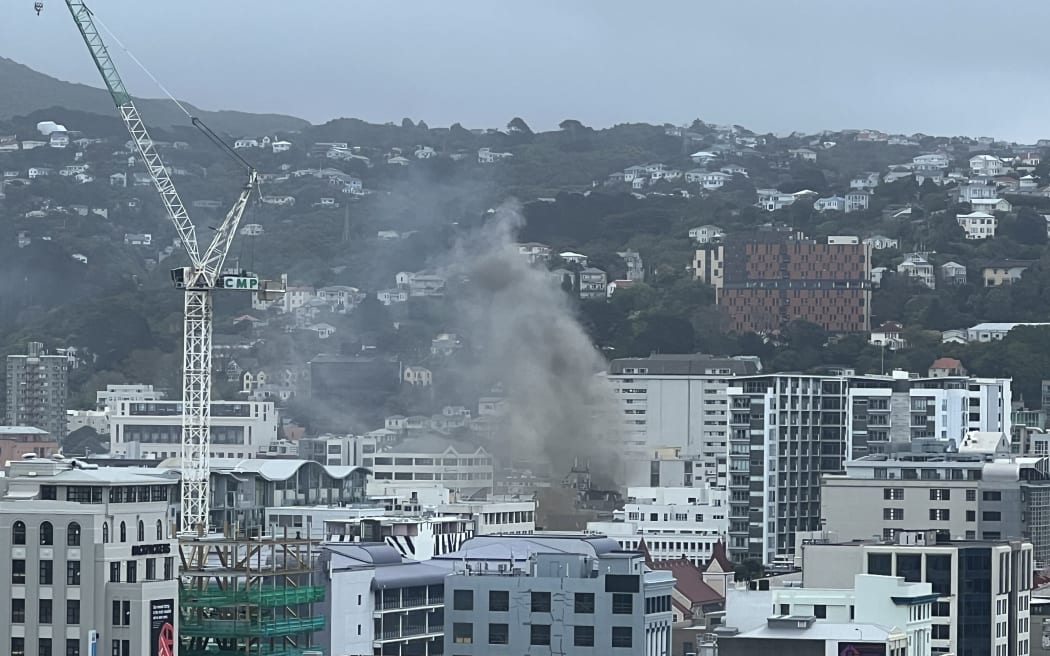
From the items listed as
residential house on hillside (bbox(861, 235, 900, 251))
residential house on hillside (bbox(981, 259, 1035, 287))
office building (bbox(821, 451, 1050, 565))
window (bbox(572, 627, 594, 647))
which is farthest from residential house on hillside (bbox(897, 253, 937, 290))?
window (bbox(572, 627, 594, 647))

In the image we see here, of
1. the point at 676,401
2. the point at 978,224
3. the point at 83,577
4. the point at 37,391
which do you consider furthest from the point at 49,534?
the point at 978,224

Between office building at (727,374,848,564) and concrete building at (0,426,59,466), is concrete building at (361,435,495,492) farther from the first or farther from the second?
concrete building at (0,426,59,466)

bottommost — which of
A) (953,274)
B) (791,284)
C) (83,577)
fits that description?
(83,577)

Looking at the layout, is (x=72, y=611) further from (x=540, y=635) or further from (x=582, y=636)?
(x=582, y=636)

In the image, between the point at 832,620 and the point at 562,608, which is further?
the point at 832,620

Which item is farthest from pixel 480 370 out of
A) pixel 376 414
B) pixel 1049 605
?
pixel 1049 605

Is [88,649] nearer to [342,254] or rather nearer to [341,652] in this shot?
[341,652]

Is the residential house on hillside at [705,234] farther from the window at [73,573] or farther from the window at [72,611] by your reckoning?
the window at [72,611]
